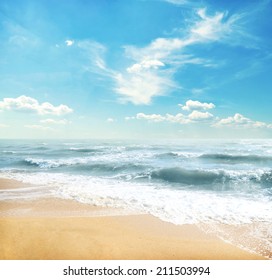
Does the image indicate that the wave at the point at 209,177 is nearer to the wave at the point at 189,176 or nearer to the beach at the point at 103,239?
the wave at the point at 189,176

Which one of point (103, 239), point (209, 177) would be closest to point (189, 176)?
point (209, 177)

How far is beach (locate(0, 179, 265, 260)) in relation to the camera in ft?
11.8

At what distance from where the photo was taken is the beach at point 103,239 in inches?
141

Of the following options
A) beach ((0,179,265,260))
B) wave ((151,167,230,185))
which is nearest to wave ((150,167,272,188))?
wave ((151,167,230,185))

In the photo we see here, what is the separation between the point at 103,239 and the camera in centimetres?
408

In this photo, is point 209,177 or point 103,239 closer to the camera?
point 103,239

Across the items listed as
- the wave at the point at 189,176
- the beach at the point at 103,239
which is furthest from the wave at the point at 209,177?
the beach at the point at 103,239

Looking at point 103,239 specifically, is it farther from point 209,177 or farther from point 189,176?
point 209,177

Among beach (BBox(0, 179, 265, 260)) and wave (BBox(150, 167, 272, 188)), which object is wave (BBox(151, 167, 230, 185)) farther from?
beach (BBox(0, 179, 265, 260))

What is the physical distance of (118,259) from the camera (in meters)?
3.55
